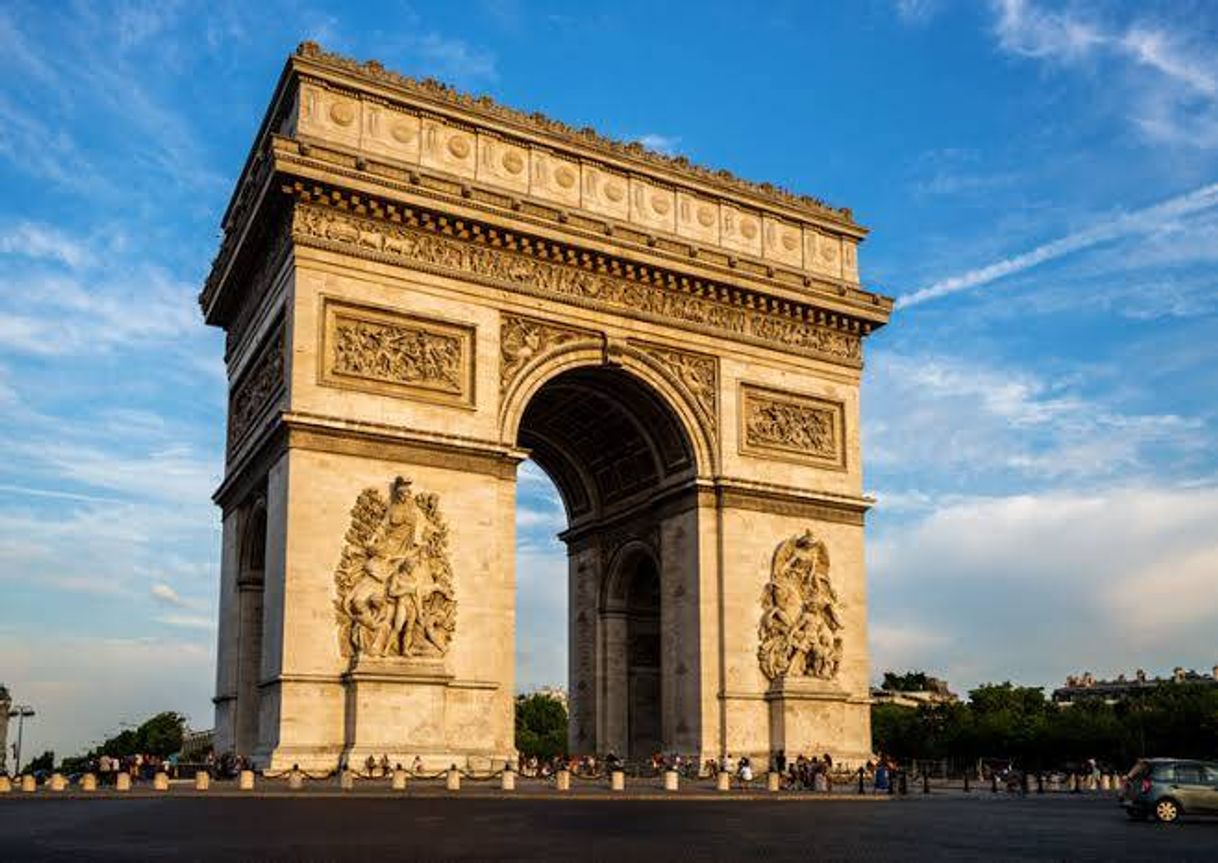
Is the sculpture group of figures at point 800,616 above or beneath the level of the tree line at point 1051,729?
above

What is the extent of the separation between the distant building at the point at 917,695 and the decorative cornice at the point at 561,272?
8698 cm

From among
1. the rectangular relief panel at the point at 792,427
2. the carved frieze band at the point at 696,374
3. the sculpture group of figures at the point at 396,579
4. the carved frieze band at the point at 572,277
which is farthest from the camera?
the rectangular relief panel at the point at 792,427

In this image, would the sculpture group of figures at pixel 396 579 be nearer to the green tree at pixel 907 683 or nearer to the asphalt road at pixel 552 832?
the asphalt road at pixel 552 832

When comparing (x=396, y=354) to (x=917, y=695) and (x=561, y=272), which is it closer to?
(x=561, y=272)

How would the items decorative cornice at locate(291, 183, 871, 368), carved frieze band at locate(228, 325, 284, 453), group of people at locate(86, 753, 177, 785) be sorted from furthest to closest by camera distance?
group of people at locate(86, 753, 177, 785) < carved frieze band at locate(228, 325, 284, 453) < decorative cornice at locate(291, 183, 871, 368)

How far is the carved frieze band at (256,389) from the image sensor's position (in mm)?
30375

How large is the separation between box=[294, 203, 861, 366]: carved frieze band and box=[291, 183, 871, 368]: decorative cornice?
0.02 metres

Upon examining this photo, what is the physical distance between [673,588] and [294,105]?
50.0ft

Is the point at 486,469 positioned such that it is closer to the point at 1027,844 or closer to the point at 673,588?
the point at 673,588

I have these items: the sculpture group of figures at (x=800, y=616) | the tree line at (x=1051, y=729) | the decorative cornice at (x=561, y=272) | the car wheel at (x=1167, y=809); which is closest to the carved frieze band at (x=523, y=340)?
the decorative cornice at (x=561, y=272)

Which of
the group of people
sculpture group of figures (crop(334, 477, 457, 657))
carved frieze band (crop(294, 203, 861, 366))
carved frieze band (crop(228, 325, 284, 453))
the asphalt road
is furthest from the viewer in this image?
the group of people

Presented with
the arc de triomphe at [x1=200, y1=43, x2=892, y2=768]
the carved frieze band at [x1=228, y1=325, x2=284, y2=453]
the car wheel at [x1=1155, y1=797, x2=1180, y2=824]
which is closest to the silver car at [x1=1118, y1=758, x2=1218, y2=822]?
the car wheel at [x1=1155, y1=797, x2=1180, y2=824]

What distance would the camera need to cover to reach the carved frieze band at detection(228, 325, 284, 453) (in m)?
30.4

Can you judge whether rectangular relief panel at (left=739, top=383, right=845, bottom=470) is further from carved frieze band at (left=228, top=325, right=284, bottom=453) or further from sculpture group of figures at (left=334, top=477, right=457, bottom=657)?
carved frieze band at (left=228, top=325, right=284, bottom=453)
